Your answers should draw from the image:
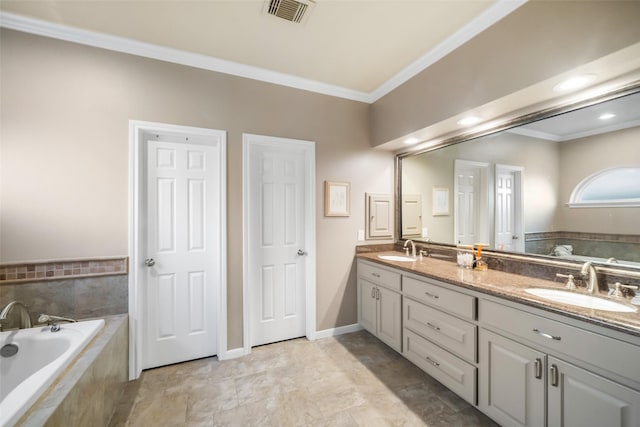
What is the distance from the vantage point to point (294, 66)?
2.44 m

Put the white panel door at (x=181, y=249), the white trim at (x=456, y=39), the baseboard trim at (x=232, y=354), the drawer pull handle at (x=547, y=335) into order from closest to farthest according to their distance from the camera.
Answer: the drawer pull handle at (x=547, y=335) < the white trim at (x=456, y=39) < the white panel door at (x=181, y=249) < the baseboard trim at (x=232, y=354)

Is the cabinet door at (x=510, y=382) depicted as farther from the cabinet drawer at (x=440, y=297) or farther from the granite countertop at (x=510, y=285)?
the granite countertop at (x=510, y=285)

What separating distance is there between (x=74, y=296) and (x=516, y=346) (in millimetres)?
3022

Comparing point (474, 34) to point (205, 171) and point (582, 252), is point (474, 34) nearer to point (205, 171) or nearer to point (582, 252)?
point (582, 252)

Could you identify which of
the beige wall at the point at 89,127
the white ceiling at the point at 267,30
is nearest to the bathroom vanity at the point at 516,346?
the beige wall at the point at 89,127

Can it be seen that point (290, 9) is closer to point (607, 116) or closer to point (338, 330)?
point (607, 116)

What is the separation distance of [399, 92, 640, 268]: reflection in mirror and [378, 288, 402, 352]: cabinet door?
831 millimetres

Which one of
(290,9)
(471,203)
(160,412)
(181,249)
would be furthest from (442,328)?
(290,9)

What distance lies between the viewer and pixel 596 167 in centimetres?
163

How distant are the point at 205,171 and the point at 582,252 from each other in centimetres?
296

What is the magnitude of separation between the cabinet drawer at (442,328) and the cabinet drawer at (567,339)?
0.18 metres

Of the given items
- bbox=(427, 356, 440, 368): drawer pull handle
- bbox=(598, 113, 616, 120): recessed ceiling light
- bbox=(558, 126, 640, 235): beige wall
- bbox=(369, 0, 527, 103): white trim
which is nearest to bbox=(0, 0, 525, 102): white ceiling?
bbox=(369, 0, 527, 103): white trim

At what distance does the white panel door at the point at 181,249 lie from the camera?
7.42ft

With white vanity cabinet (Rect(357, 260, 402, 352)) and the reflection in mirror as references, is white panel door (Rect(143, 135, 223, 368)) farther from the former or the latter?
the reflection in mirror
